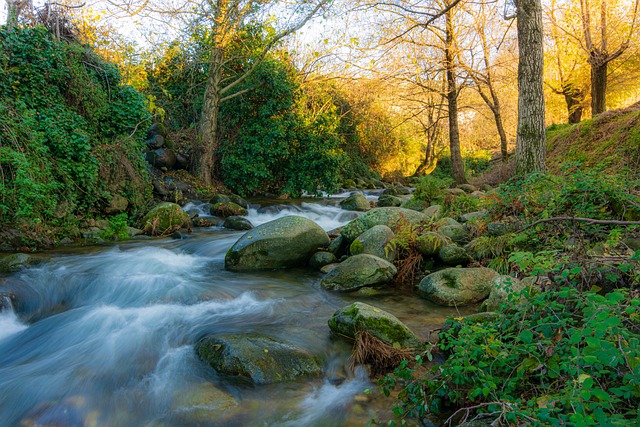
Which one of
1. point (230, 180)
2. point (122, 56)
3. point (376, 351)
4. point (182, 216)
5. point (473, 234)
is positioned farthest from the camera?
point (230, 180)

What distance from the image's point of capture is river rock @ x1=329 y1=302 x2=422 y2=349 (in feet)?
13.4

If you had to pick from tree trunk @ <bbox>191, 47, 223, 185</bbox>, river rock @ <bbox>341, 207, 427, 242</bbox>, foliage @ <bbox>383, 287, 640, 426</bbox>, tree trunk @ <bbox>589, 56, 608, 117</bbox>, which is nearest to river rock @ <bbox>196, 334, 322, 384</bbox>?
foliage @ <bbox>383, 287, 640, 426</bbox>

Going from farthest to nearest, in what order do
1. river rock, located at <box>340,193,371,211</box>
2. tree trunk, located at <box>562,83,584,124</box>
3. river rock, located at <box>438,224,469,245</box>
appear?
1. tree trunk, located at <box>562,83,584,124</box>
2. river rock, located at <box>340,193,371,211</box>
3. river rock, located at <box>438,224,469,245</box>

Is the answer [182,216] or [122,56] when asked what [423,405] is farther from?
[122,56]

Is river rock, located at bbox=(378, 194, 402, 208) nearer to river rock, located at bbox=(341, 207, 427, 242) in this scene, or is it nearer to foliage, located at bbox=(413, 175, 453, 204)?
foliage, located at bbox=(413, 175, 453, 204)

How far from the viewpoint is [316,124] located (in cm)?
1677

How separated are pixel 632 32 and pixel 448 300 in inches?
610

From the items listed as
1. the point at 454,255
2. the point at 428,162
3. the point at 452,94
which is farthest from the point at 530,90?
the point at 428,162

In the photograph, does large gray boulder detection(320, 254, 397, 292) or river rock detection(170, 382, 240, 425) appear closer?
river rock detection(170, 382, 240, 425)

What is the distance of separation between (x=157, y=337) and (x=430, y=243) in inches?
182

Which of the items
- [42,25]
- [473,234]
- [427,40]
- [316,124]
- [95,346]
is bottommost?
[95,346]

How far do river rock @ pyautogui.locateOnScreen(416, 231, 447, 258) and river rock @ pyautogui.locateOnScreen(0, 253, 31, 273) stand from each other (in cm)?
707

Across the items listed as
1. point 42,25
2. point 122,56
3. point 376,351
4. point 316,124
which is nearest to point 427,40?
point 316,124

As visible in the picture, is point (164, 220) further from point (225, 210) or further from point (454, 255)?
point (454, 255)
